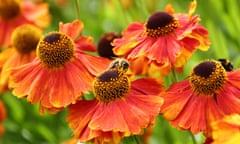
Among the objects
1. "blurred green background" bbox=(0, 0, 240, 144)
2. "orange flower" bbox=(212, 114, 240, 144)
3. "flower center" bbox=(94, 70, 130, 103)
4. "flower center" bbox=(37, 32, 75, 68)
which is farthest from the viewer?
"blurred green background" bbox=(0, 0, 240, 144)

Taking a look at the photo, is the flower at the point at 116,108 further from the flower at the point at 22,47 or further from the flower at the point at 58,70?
the flower at the point at 22,47

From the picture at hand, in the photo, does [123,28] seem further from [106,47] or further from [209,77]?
Result: [209,77]

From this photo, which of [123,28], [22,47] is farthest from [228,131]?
[123,28]

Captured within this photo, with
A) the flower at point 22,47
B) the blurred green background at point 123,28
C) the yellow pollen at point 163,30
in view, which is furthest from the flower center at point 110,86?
the flower at point 22,47

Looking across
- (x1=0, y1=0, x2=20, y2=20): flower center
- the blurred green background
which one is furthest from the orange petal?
(x1=0, y1=0, x2=20, y2=20): flower center

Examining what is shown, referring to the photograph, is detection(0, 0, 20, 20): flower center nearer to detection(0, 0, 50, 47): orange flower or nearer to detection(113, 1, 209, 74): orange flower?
detection(0, 0, 50, 47): orange flower

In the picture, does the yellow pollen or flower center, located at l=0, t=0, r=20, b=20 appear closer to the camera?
the yellow pollen

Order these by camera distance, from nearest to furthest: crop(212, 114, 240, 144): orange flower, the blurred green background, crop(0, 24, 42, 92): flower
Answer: crop(212, 114, 240, 144): orange flower < crop(0, 24, 42, 92): flower < the blurred green background
